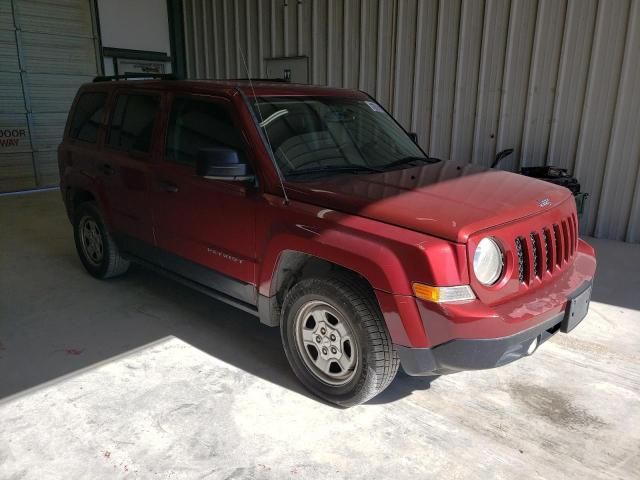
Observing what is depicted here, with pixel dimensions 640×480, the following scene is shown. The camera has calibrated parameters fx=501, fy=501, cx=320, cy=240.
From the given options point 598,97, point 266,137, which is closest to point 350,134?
point 266,137

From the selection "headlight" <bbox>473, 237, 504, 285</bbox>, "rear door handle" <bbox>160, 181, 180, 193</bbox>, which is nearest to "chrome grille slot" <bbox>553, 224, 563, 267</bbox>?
"headlight" <bbox>473, 237, 504, 285</bbox>

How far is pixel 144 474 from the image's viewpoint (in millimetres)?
2379

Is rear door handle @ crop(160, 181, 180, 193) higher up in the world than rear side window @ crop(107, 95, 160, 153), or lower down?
lower down

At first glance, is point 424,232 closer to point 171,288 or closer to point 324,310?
point 324,310

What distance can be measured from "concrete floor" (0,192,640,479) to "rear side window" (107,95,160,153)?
1.37 meters

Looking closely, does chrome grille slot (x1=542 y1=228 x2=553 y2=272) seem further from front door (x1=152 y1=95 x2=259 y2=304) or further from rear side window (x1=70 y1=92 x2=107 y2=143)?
rear side window (x1=70 y1=92 x2=107 y2=143)

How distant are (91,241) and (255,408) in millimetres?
2813

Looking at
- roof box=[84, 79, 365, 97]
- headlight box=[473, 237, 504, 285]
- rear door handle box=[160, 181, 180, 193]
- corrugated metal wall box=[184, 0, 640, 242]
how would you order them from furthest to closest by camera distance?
corrugated metal wall box=[184, 0, 640, 242] < rear door handle box=[160, 181, 180, 193] < roof box=[84, 79, 365, 97] < headlight box=[473, 237, 504, 285]

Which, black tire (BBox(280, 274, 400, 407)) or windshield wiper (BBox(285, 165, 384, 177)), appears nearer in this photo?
black tire (BBox(280, 274, 400, 407))

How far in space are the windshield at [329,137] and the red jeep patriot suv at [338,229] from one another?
1 cm

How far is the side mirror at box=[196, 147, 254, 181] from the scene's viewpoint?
2.93 metres

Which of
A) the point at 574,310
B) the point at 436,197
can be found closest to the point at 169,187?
the point at 436,197

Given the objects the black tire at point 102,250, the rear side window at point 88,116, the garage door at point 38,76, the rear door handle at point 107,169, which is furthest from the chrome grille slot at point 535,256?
the garage door at point 38,76

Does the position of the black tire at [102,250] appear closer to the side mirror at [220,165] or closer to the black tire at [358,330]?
the side mirror at [220,165]
